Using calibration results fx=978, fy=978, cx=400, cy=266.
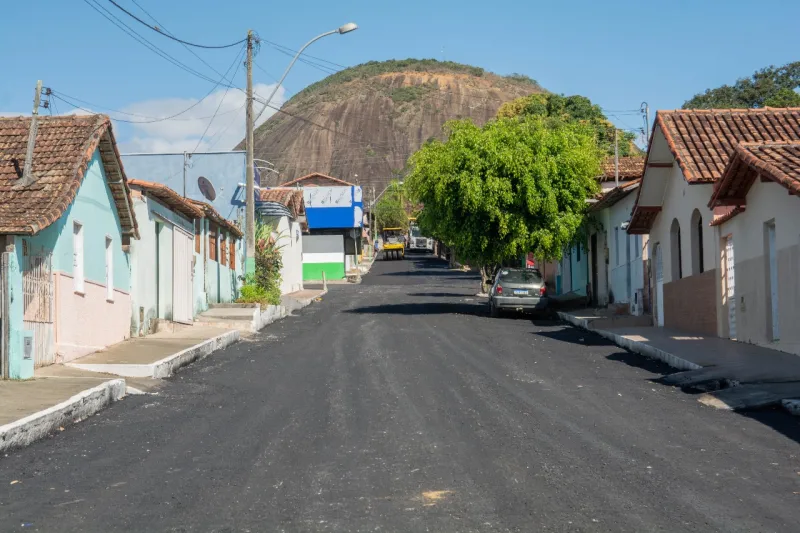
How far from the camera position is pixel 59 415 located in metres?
11.6

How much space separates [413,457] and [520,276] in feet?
75.6

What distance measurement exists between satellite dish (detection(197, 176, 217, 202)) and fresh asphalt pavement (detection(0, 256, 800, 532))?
22585 millimetres

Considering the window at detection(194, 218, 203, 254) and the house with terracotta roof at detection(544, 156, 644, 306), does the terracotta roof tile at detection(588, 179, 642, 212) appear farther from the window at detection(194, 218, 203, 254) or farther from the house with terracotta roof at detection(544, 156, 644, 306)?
the window at detection(194, 218, 203, 254)

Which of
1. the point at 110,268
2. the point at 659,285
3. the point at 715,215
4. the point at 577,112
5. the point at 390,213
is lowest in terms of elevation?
the point at 659,285

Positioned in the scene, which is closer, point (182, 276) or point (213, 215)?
point (182, 276)

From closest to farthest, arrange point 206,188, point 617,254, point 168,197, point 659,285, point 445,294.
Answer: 1. point 168,197
2. point 659,285
3. point 617,254
4. point 206,188
5. point 445,294

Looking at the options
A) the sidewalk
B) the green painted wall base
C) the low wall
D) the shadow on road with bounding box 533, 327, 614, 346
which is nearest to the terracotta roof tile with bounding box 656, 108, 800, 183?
the low wall

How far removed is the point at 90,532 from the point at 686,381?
10169 mm

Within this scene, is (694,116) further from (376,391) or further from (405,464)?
(405,464)

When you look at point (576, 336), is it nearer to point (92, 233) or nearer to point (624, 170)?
point (92, 233)

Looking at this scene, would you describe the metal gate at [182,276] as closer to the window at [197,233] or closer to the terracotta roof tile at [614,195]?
the window at [197,233]

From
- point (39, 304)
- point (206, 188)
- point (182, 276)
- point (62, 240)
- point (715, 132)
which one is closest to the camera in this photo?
point (39, 304)

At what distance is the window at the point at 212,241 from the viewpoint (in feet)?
100

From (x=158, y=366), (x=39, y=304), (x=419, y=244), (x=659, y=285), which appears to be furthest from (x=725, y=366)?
(x=419, y=244)
